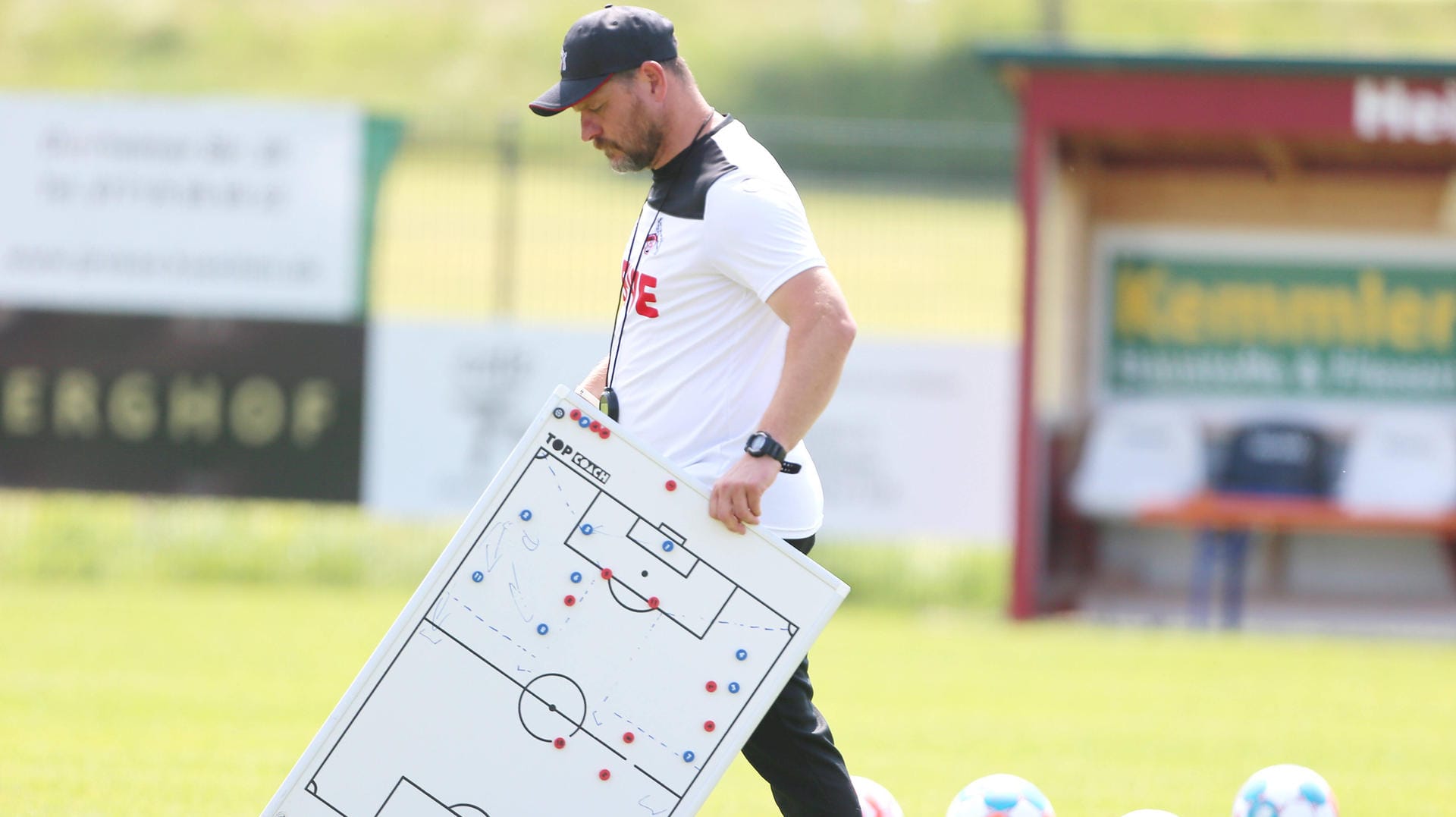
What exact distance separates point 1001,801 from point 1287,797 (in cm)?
88

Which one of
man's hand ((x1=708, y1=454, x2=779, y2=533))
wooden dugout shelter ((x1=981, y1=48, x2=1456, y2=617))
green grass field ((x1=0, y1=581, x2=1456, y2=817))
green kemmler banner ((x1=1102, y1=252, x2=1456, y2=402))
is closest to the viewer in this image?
man's hand ((x1=708, y1=454, x2=779, y2=533))

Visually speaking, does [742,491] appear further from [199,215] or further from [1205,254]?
[199,215]

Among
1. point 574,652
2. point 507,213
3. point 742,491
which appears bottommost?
point 574,652

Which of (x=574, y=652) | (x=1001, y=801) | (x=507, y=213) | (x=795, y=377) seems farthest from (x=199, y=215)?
(x=795, y=377)

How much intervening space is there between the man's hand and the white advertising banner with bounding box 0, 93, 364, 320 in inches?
362

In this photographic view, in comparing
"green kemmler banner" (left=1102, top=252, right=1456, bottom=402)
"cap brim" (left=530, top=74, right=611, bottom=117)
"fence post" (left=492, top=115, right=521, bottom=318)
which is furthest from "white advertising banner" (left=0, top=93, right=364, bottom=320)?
"cap brim" (left=530, top=74, right=611, bottom=117)

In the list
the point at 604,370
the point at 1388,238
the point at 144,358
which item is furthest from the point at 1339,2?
the point at 604,370

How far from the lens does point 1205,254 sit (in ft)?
44.0

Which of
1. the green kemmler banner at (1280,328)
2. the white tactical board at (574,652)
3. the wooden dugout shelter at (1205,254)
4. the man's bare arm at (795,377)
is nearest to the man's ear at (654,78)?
the man's bare arm at (795,377)

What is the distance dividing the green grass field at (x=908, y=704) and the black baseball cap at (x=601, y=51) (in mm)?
2760

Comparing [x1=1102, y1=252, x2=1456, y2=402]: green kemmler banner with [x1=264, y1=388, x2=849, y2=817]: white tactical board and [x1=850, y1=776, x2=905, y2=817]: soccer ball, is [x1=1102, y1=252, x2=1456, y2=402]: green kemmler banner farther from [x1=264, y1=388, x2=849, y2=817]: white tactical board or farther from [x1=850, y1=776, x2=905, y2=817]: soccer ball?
[x1=264, y1=388, x2=849, y2=817]: white tactical board

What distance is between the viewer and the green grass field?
682 cm

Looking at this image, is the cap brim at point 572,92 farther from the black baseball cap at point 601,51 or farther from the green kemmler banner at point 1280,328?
the green kemmler banner at point 1280,328

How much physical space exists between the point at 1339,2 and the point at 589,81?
38.7m
